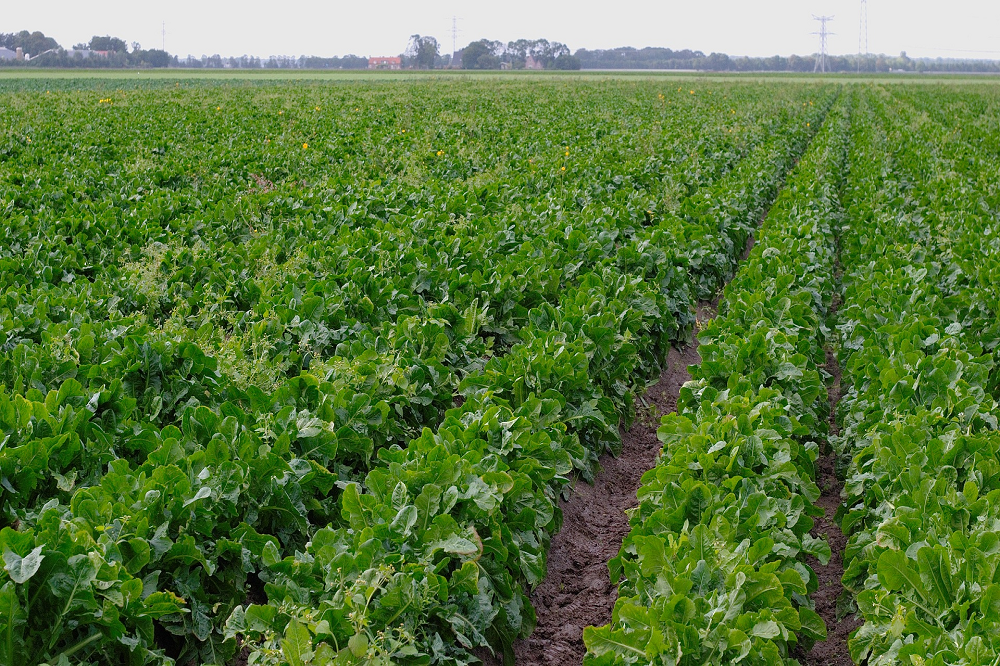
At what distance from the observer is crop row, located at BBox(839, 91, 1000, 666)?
10.8ft

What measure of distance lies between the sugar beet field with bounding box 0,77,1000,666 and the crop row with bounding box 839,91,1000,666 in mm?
19

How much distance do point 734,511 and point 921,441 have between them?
139 centimetres

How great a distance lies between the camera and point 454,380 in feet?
19.1

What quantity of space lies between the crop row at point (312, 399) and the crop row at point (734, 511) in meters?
0.65

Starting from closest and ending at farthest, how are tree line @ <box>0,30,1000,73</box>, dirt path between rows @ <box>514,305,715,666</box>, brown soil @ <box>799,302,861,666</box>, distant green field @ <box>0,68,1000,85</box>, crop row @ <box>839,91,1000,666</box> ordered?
crop row @ <box>839,91,1000,666</box> < brown soil @ <box>799,302,861,666</box> < dirt path between rows @ <box>514,305,715,666</box> < distant green field @ <box>0,68,1000,85</box> < tree line @ <box>0,30,1000,73</box>

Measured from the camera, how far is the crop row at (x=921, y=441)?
3295 millimetres

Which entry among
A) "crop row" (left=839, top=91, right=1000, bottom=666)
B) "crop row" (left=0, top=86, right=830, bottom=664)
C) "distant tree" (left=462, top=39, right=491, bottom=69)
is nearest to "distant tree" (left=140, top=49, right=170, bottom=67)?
"distant tree" (left=462, top=39, right=491, bottom=69)

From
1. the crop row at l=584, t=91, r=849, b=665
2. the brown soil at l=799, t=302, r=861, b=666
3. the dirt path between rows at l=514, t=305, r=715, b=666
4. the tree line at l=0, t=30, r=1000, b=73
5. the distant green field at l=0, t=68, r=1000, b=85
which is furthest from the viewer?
the tree line at l=0, t=30, r=1000, b=73

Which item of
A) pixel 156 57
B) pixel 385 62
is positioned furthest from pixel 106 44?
pixel 385 62

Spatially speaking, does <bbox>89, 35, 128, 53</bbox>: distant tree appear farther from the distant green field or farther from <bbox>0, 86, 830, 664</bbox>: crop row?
<bbox>0, 86, 830, 664</bbox>: crop row

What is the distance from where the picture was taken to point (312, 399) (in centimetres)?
501

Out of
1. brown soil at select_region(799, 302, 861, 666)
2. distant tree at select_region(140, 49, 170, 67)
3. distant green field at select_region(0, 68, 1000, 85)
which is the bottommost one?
brown soil at select_region(799, 302, 861, 666)

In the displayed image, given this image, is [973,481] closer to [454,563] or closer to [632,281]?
[454,563]

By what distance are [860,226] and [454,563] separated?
27.7 feet
